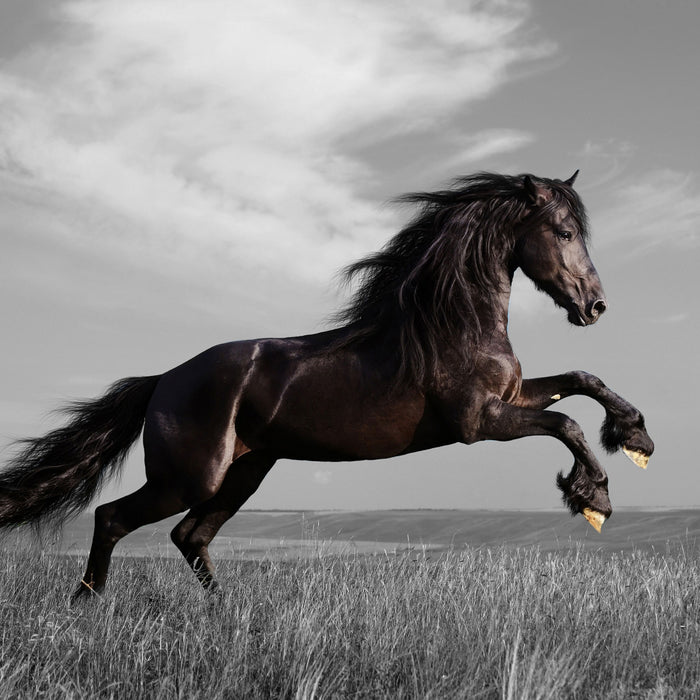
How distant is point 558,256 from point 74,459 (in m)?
3.85

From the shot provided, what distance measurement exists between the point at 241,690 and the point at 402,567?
3.64 m

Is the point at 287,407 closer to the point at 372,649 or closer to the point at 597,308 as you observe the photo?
the point at 372,649

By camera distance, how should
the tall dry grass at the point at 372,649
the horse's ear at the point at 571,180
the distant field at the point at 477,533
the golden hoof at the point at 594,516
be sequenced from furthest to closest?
the distant field at the point at 477,533 → the horse's ear at the point at 571,180 → the golden hoof at the point at 594,516 → the tall dry grass at the point at 372,649

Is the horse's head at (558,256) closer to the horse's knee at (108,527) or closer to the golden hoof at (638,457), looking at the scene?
the golden hoof at (638,457)

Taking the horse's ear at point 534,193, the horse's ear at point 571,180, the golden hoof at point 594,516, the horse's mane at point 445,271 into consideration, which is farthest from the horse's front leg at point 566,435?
the horse's ear at point 571,180

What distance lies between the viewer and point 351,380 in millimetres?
5293

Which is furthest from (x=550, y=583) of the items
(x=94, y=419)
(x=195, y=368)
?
(x=94, y=419)

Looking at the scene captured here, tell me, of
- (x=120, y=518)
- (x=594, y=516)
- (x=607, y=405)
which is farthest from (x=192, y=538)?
(x=607, y=405)

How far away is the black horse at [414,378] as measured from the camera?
5.11 m

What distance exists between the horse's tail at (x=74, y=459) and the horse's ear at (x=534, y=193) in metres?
3.13

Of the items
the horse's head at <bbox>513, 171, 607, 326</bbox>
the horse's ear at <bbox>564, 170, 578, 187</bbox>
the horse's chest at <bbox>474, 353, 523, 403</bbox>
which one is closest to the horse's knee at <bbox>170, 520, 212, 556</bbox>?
the horse's chest at <bbox>474, 353, 523, 403</bbox>

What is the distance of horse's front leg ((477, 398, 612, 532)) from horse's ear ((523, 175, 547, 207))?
1.35 m

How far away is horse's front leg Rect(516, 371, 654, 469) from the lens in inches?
208

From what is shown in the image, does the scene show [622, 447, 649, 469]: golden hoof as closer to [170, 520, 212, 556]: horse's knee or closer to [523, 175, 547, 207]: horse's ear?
[523, 175, 547, 207]: horse's ear
